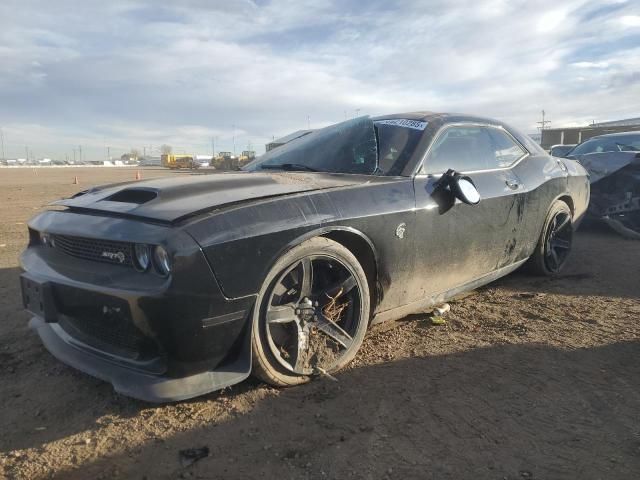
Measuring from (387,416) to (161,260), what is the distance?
1.22m

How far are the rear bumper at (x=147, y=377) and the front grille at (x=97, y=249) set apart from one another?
1.44ft

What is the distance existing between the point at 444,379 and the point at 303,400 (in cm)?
77

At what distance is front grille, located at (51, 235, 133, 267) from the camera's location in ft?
6.89

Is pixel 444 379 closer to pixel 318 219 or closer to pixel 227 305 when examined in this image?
pixel 318 219

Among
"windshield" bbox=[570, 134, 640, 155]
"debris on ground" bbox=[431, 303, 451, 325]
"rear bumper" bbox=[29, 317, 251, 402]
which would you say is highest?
"windshield" bbox=[570, 134, 640, 155]

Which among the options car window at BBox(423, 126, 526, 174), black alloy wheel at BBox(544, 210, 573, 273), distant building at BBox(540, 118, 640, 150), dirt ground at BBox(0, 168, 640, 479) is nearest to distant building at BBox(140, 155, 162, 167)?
distant building at BBox(540, 118, 640, 150)

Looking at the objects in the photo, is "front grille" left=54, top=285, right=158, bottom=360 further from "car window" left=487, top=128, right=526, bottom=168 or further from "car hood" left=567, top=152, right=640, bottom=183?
"car hood" left=567, top=152, right=640, bottom=183

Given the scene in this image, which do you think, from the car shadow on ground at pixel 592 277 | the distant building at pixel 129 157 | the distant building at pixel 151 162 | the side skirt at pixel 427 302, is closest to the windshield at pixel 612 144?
the car shadow on ground at pixel 592 277

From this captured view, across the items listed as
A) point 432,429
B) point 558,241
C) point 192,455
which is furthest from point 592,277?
point 192,455

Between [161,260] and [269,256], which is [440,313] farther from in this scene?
[161,260]

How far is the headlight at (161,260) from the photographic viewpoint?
6.44 ft

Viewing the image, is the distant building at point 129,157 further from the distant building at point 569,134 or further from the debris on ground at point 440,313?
the debris on ground at point 440,313

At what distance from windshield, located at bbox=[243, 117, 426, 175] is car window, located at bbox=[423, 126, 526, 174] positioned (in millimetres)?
198

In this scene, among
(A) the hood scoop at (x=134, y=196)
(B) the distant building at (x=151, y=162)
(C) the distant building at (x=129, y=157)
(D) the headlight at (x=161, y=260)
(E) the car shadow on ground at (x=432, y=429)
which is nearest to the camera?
(E) the car shadow on ground at (x=432, y=429)
